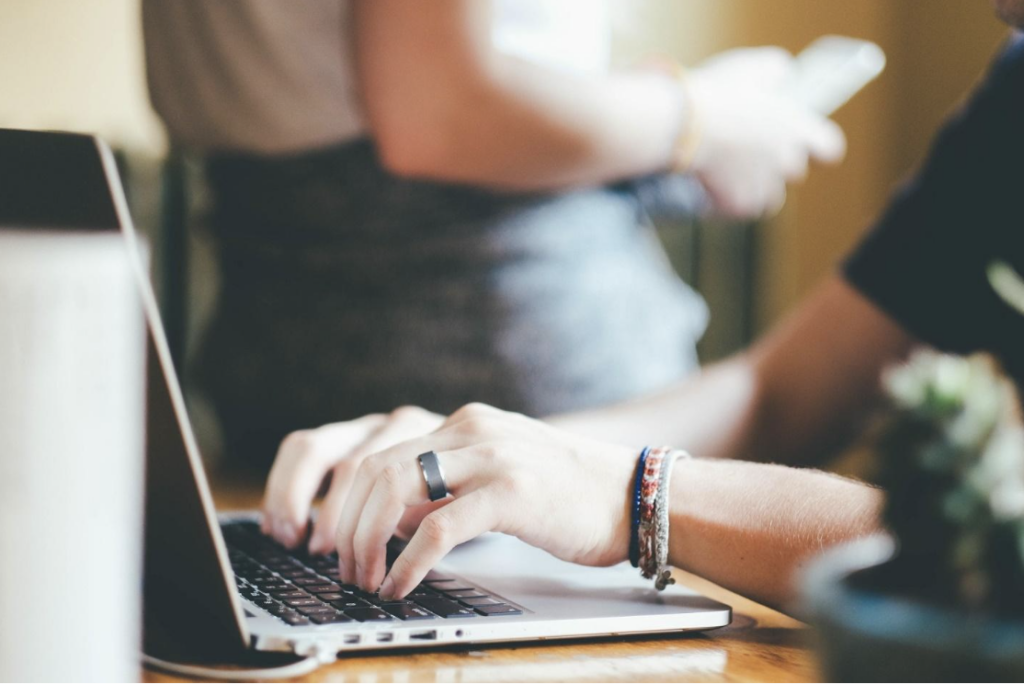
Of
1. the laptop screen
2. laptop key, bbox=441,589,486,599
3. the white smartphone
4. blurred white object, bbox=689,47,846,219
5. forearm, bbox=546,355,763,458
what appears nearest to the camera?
the laptop screen

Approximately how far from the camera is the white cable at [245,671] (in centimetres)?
47

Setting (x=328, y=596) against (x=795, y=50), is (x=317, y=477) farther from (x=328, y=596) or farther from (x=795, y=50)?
(x=795, y=50)

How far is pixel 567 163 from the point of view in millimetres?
1092

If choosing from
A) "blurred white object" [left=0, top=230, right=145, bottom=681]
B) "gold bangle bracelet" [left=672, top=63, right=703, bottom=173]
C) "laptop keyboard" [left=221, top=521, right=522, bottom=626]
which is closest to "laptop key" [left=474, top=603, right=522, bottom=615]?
"laptop keyboard" [left=221, top=521, right=522, bottom=626]

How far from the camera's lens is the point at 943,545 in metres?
0.25

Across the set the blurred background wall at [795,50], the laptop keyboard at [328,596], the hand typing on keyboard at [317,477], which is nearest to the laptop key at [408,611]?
the laptop keyboard at [328,596]

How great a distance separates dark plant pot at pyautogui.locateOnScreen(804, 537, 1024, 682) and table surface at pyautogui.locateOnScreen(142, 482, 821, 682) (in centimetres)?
22

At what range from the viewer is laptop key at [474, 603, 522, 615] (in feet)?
1.78

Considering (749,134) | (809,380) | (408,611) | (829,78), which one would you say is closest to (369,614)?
(408,611)

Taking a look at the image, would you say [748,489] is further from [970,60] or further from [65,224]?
[970,60]

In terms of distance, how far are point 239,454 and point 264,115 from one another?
0.39m

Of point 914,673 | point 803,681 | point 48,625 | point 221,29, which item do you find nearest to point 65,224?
point 48,625

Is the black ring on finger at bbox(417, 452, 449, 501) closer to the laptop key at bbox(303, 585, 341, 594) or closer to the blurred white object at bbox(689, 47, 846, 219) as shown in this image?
the laptop key at bbox(303, 585, 341, 594)

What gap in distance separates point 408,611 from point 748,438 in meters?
0.66
